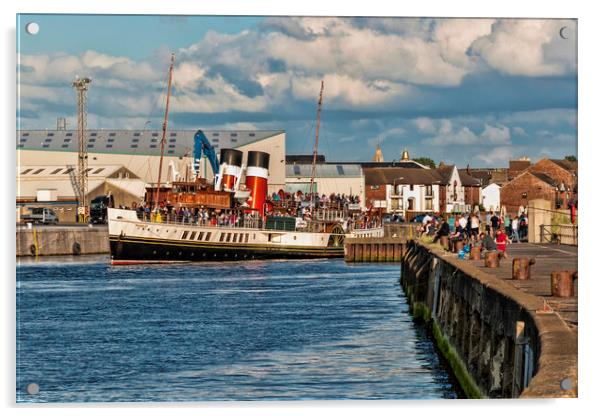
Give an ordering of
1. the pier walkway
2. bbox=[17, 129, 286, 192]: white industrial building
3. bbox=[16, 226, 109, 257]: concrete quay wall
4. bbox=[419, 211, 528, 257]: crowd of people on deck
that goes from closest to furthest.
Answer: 1. the pier walkway
2. bbox=[419, 211, 528, 257]: crowd of people on deck
3. bbox=[16, 226, 109, 257]: concrete quay wall
4. bbox=[17, 129, 286, 192]: white industrial building

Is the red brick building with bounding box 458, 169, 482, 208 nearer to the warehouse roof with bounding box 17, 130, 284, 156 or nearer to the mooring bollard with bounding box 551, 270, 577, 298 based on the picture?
the warehouse roof with bounding box 17, 130, 284, 156

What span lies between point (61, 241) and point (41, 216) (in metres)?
6.12

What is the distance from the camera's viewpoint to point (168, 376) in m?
26.6

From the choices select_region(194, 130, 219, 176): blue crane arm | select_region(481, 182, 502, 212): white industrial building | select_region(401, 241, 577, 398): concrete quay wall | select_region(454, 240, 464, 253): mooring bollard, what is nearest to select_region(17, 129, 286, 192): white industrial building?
select_region(194, 130, 219, 176): blue crane arm

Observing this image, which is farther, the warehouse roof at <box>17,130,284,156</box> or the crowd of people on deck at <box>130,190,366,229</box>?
the warehouse roof at <box>17,130,284,156</box>

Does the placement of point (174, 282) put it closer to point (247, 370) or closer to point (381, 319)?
point (381, 319)

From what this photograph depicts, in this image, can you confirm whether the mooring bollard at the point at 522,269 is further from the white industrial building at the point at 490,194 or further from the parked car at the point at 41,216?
the white industrial building at the point at 490,194

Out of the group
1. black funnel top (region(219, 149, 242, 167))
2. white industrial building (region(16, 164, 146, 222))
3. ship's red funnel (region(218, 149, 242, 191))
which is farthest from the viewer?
ship's red funnel (region(218, 149, 242, 191))

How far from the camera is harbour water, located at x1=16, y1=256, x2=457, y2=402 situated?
2473cm

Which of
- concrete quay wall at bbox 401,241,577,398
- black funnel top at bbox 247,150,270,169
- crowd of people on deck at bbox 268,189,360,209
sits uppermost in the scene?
black funnel top at bbox 247,150,270,169

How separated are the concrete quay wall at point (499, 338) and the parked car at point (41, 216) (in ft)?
190

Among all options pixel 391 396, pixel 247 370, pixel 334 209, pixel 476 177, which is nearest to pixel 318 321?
pixel 247 370

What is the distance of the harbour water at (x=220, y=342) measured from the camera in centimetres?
2473

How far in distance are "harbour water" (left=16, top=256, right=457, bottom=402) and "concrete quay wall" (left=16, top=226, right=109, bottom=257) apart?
23426 millimetres
